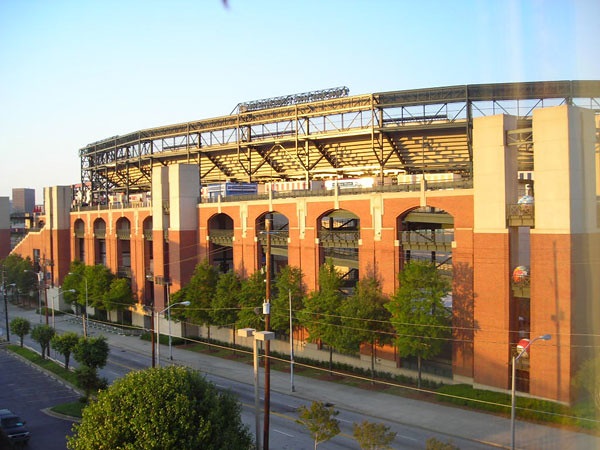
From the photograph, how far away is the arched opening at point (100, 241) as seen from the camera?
74.8m

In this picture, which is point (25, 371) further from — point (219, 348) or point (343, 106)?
point (343, 106)

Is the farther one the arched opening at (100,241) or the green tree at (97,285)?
the arched opening at (100,241)

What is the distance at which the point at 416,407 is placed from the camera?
106 ft

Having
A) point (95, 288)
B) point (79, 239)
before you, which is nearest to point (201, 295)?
point (95, 288)

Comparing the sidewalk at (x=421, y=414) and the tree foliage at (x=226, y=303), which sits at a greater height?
the tree foliage at (x=226, y=303)

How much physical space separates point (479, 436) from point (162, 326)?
38.8 meters

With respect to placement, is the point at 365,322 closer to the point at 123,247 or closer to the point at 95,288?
the point at 95,288

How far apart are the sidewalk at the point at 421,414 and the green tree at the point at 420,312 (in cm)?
326

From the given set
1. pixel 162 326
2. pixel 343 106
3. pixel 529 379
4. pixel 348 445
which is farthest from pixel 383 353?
pixel 162 326

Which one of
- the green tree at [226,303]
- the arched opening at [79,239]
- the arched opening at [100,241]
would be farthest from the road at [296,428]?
the arched opening at [79,239]

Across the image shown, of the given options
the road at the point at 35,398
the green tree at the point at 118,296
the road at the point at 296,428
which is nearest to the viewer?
the road at the point at 296,428

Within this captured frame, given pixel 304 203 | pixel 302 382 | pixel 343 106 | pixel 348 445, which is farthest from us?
pixel 343 106

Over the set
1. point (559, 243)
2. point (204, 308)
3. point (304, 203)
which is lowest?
point (204, 308)

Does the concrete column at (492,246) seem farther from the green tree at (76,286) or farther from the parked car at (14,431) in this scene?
the green tree at (76,286)
